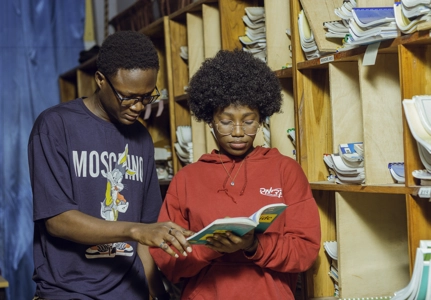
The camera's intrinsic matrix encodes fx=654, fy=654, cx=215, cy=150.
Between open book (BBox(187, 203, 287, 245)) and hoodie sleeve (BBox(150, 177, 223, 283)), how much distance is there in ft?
0.67

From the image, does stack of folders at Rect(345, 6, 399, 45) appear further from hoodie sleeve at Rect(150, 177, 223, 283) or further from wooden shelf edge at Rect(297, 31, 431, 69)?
hoodie sleeve at Rect(150, 177, 223, 283)

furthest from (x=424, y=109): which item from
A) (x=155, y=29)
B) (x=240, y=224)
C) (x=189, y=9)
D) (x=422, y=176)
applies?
(x=155, y=29)

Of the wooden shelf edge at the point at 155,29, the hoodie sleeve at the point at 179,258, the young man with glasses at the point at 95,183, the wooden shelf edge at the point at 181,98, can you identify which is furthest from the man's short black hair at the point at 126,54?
the wooden shelf edge at the point at 155,29

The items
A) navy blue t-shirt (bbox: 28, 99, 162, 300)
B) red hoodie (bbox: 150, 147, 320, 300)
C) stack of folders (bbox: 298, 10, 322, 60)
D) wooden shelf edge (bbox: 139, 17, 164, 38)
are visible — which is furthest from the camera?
Answer: wooden shelf edge (bbox: 139, 17, 164, 38)

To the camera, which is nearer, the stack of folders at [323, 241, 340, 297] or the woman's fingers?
the woman's fingers

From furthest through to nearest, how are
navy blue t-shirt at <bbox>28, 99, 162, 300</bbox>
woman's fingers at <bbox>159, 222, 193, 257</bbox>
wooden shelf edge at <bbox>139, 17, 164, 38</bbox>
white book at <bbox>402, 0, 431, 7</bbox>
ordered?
1. wooden shelf edge at <bbox>139, 17, 164, 38</bbox>
2. navy blue t-shirt at <bbox>28, 99, 162, 300</bbox>
3. white book at <bbox>402, 0, 431, 7</bbox>
4. woman's fingers at <bbox>159, 222, 193, 257</bbox>

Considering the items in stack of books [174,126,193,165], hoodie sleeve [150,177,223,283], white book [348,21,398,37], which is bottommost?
hoodie sleeve [150,177,223,283]

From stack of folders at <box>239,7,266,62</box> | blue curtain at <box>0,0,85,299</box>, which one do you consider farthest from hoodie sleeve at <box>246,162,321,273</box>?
blue curtain at <box>0,0,85,299</box>

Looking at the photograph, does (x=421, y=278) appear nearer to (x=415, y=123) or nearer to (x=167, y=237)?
(x=415, y=123)

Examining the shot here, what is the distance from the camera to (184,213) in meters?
2.08

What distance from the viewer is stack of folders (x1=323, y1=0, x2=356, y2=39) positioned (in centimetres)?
232

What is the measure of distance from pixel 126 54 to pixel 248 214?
0.67 metres

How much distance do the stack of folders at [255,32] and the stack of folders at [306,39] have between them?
0.43 meters

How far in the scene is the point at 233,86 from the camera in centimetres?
212
